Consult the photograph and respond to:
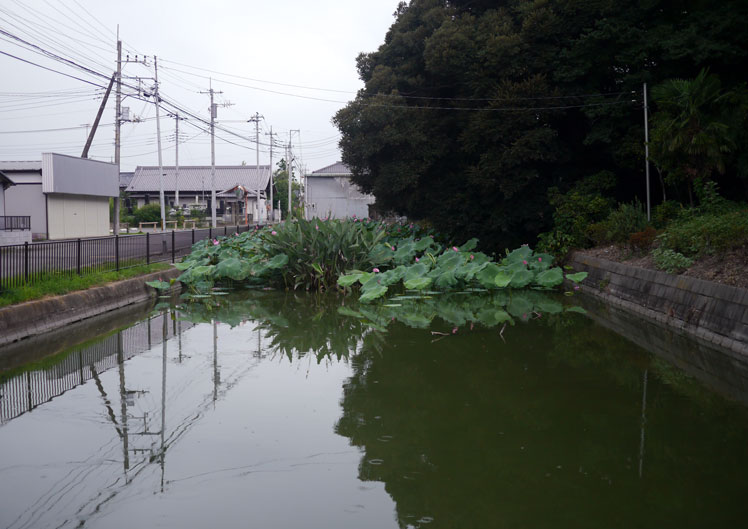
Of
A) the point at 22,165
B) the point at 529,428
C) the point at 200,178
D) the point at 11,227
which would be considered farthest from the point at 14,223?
the point at 200,178

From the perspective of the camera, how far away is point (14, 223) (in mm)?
26094

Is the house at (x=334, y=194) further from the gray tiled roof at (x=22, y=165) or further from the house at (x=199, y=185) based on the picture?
the gray tiled roof at (x=22, y=165)

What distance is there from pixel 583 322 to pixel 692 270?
5.86 ft

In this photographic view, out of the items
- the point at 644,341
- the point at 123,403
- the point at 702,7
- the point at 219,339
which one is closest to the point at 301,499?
the point at 123,403

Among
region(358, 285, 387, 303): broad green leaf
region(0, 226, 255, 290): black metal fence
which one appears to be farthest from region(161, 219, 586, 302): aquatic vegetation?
region(0, 226, 255, 290): black metal fence

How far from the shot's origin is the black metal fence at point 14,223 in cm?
2520

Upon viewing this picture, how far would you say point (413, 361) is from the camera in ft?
25.4

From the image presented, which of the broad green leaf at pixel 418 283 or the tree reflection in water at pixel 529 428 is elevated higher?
the broad green leaf at pixel 418 283

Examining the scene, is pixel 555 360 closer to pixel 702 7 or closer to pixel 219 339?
pixel 219 339

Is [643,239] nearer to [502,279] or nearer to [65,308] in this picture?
[502,279]

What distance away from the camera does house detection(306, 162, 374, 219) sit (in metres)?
51.0

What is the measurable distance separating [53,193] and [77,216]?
2.64m

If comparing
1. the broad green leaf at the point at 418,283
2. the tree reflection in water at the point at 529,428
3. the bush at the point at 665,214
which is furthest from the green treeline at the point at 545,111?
the tree reflection in water at the point at 529,428

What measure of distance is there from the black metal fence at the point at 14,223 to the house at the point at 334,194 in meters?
26.0
